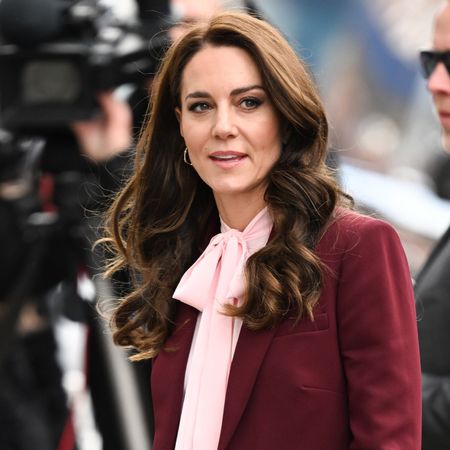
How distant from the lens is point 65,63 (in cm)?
278

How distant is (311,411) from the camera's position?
147cm

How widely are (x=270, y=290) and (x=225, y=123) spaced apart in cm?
23

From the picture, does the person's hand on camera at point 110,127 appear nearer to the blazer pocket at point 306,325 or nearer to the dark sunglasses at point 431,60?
the dark sunglasses at point 431,60

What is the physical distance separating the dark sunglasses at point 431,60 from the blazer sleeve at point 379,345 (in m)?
0.66

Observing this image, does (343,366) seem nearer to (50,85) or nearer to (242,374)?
(242,374)

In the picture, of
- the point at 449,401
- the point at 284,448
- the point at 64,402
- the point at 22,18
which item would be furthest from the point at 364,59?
the point at 284,448

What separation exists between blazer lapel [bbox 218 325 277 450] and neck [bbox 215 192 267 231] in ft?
0.54

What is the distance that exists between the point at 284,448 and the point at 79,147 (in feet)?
5.34

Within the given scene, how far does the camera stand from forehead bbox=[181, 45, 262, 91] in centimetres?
153

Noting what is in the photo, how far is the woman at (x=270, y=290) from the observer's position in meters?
1.47

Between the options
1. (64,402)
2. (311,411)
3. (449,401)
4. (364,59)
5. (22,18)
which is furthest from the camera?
(364,59)

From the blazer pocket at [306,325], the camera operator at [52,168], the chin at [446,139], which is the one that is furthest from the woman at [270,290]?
the camera operator at [52,168]

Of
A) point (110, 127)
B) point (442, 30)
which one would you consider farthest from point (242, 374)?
point (110, 127)

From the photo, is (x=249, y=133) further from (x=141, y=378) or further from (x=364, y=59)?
(x=364, y=59)
